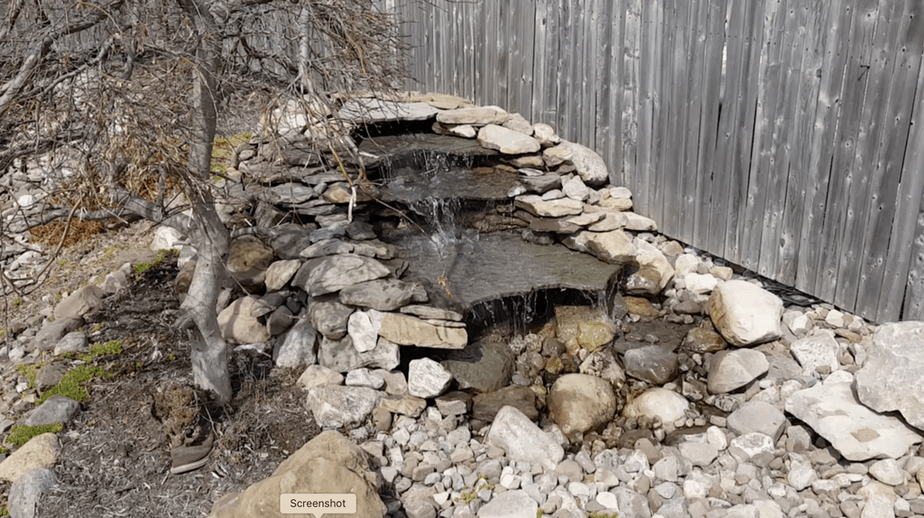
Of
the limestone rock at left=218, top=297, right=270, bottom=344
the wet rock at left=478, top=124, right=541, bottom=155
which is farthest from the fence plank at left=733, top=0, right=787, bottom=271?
the limestone rock at left=218, top=297, right=270, bottom=344

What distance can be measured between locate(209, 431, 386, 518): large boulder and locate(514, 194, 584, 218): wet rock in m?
3.35

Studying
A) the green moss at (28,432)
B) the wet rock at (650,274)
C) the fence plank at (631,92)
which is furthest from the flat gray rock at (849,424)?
the green moss at (28,432)

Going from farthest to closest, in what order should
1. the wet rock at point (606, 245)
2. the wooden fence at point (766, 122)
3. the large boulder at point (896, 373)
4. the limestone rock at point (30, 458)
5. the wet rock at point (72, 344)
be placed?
the wet rock at point (606, 245) → the wet rock at point (72, 344) → the wooden fence at point (766, 122) → the large boulder at point (896, 373) → the limestone rock at point (30, 458)

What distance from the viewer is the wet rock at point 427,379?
4.82 meters

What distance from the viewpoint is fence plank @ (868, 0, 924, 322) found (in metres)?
4.49

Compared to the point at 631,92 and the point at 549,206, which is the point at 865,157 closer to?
the point at 631,92

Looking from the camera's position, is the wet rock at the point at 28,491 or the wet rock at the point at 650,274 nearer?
the wet rock at the point at 28,491

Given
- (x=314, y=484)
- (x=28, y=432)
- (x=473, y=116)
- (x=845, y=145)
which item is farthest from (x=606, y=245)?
(x=28, y=432)

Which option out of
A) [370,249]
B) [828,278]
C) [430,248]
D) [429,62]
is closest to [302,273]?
[370,249]

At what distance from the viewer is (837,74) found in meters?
4.92

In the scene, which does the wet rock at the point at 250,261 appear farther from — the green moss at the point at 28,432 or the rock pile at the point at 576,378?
the green moss at the point at 28,432

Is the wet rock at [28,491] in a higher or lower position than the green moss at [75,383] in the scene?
lower

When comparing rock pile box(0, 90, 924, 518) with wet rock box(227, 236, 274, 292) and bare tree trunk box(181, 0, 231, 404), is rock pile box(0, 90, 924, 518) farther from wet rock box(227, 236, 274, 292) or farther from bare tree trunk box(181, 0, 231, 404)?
bare tree trunk box(181, 0, 231, 404)

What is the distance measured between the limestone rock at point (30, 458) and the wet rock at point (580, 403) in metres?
2.87
